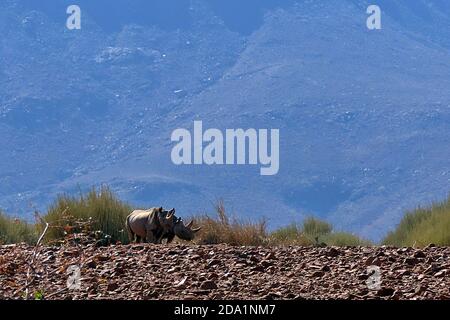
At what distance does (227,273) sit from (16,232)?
693 cm

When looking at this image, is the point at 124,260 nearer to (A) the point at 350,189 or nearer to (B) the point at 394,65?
(A) the point at 350,189

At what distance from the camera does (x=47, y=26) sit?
152 m

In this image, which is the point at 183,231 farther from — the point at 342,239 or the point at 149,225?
the point at 342,239

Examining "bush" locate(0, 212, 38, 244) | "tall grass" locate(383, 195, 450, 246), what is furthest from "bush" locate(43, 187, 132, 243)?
"tall grass" locate(383, 195, 450, 246)

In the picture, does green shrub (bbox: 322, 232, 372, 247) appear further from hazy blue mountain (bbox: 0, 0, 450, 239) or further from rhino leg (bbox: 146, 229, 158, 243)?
hazy blue mountain (bbox: 0, 0, 450, 239)

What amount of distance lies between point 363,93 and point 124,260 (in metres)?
127

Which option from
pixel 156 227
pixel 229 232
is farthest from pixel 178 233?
pixel 229 232

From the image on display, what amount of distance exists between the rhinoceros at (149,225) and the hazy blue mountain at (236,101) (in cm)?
8248

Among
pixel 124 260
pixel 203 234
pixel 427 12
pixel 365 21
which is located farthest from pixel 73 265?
pixel 427 12

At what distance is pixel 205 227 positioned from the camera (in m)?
15.8

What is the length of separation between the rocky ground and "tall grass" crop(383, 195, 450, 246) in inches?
168

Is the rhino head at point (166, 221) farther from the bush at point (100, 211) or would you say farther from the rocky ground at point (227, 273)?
the rocky ground at point (227, 273)

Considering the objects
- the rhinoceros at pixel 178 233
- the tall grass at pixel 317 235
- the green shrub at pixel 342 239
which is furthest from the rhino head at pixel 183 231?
the green shrub at pixel 342 239

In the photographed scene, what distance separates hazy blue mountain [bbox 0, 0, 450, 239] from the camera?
113 metres
